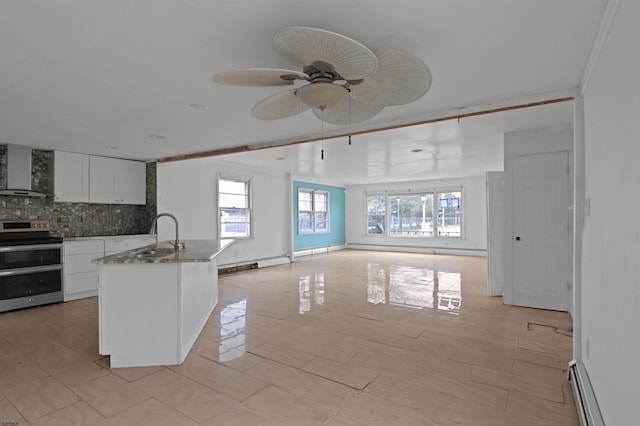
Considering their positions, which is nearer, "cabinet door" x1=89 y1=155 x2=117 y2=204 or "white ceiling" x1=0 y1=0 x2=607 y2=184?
"white ceiling" x1=0 y1=0 x2=607 y2=184

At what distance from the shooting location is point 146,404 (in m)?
2.26

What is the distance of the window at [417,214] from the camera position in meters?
10.2

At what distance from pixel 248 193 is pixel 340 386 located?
235 inches

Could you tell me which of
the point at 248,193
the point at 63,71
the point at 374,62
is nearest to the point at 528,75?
the point at 374,62

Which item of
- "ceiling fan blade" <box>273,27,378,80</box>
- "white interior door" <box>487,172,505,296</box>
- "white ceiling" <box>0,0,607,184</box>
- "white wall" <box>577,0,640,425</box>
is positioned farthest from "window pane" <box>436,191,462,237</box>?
"ceiling fan blade" <box>273,27,378,80</box>

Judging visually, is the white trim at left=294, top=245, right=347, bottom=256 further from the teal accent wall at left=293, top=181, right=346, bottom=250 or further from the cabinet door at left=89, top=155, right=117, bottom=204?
the cabinet door at left=89, top=155, right=117, bottom=204

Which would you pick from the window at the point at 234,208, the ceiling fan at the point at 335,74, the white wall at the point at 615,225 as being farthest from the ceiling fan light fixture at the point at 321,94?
the window at the point at 234,208

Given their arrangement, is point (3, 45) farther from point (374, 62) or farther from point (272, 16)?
point (374, 62)

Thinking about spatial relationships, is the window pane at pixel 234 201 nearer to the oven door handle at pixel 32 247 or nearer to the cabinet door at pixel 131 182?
the cabinet door at pixel 131 182

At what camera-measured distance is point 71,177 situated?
211 inches

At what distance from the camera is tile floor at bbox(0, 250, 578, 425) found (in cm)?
215

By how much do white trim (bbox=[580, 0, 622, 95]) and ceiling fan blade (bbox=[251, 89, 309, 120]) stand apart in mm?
1691

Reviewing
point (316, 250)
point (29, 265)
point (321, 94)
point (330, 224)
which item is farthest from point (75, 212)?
point (330, 224)

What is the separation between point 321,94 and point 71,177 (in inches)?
208
